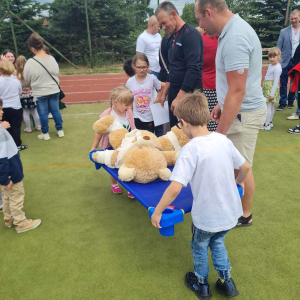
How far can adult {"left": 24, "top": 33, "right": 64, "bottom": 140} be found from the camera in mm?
5207

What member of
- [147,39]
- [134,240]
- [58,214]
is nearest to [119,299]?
[134,240]

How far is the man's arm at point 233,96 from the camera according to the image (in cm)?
222

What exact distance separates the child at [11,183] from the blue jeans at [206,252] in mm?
1731

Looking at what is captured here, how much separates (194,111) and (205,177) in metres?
0.41

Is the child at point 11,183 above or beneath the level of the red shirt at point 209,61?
beneath

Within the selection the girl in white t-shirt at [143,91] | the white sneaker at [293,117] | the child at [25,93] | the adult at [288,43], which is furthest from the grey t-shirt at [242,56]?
the adult at [288,43]

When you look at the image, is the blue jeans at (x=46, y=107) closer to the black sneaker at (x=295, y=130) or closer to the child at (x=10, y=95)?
the child at (x=10, y=95)

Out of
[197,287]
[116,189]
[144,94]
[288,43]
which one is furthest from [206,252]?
[288,43]

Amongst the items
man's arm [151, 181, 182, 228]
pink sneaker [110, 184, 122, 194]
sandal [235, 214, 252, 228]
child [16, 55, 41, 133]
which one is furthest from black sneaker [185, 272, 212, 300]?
child [16, 55, 41, 133]

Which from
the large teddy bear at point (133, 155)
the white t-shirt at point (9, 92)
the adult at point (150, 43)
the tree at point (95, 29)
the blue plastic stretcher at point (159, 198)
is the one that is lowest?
the blue plastic stretcher at point (159, 198)

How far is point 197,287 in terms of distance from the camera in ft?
7.07

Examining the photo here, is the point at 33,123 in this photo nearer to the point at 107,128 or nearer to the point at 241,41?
the point at 107,128

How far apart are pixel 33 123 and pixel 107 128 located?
12.4 feet

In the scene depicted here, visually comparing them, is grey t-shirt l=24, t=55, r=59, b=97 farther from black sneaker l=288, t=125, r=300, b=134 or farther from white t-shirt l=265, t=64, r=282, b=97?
black sneaker l=288, t=125, r=300, b=134
